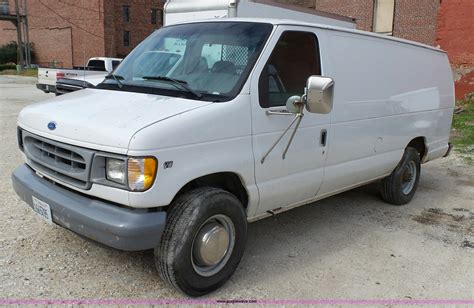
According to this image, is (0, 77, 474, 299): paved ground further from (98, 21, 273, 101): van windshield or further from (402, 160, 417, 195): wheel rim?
(98, 21, 273, 101): van windshield

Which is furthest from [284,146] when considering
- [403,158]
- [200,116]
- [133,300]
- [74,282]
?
[403,158]

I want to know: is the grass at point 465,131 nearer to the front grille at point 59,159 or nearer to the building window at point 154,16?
the front grille at point 59,159

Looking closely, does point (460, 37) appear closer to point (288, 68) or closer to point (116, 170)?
point (288, 68)

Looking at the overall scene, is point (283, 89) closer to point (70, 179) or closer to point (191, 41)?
point (191, 41)

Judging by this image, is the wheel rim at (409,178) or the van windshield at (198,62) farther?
the wheel rim at (409,178)

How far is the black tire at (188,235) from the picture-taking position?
10.6 ft

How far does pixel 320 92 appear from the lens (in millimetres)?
3404

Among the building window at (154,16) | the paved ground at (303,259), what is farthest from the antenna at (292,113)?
the building window at (154,16)

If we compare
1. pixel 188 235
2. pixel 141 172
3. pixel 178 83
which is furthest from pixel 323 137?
pixel 141 172

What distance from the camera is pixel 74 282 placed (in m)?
3.57

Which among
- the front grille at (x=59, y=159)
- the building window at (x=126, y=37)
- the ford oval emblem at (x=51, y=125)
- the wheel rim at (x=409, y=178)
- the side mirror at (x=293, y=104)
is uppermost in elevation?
the building window at (x=126, y=37)

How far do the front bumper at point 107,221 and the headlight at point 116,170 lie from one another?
0.21 meters

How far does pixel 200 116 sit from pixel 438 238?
3.15 m

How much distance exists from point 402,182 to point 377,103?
150 centimetres
